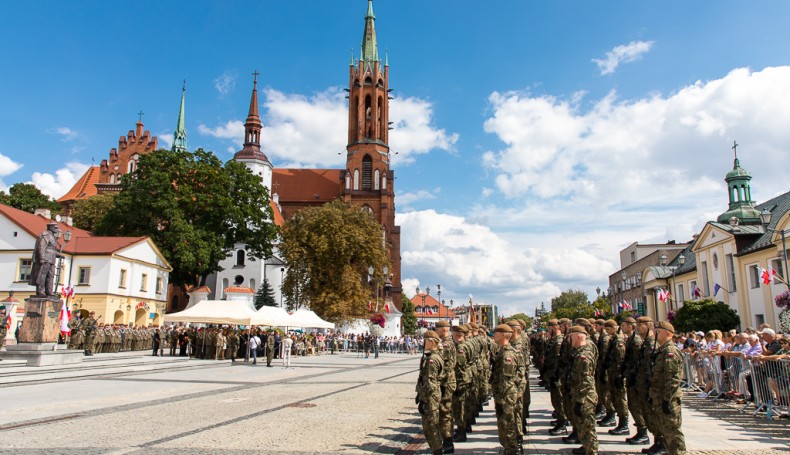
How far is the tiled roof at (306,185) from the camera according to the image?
277 feet

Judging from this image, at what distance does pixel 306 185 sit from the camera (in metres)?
86.9

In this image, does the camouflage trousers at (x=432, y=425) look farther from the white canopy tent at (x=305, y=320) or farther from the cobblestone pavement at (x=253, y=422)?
the white canopy tent at (x=305, y=320)

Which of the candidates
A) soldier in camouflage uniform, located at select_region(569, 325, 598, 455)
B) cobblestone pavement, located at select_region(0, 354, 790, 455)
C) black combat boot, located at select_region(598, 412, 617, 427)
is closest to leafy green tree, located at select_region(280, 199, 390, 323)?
cobblestone pavement, located at select_region(0, 354, 790, 455)

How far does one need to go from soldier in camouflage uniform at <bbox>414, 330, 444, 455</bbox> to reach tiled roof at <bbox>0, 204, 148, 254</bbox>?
37550 millimetres

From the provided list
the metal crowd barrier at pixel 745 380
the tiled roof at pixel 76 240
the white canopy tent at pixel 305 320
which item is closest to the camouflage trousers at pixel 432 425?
the metal crowd barrier at pixel 745 380

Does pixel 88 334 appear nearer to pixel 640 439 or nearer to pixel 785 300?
pixel 640 439

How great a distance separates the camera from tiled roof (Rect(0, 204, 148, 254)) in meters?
38.7

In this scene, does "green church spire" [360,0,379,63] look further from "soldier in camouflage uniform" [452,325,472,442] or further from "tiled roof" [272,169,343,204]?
"soldier in camouflage uniform" [452,325,472,442]

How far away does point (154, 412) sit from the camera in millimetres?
10883

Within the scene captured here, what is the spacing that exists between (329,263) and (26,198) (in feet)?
119

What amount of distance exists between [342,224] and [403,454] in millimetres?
41688

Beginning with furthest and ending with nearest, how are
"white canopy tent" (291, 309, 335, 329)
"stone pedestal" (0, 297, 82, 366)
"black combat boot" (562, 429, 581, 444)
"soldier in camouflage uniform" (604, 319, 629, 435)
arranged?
"white canopy tent" (291, 309, 335, 329) → "stone pedestal" (0, 297, 82, 366) → "soldier in camouflage uniform" (604, 319, 629, 435) → "black combat boot" (562, 429, 581, 444)

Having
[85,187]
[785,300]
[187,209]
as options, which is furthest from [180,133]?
[785,300]

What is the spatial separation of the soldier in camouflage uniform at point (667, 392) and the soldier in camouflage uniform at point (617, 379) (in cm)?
138
